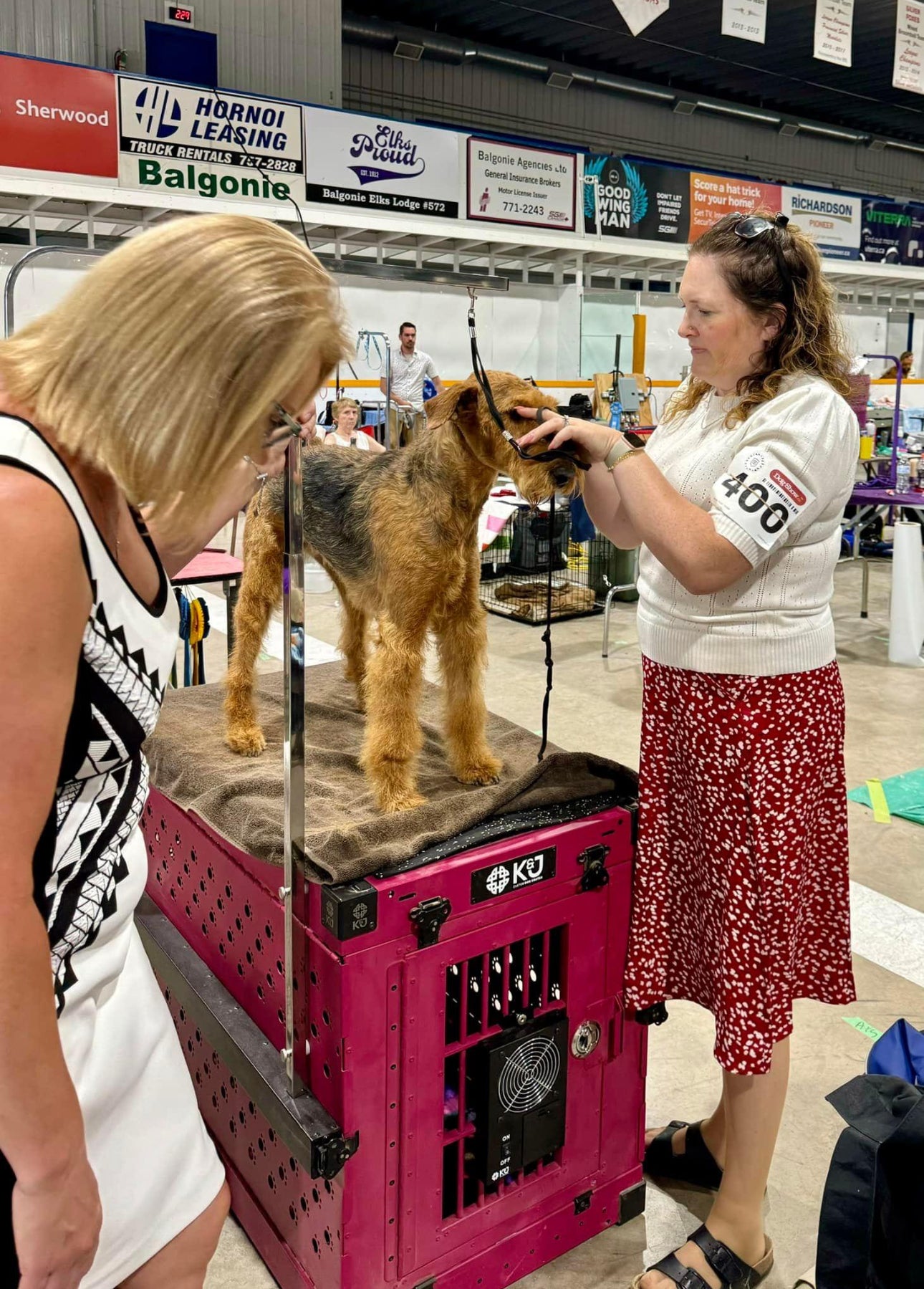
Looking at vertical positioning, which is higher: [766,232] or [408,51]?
[408,51]

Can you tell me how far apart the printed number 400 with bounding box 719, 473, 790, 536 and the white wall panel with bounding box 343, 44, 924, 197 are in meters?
16.3

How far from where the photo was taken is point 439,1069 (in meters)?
1.62

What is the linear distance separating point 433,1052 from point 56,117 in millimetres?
9378

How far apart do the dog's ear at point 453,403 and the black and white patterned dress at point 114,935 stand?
3.10ft

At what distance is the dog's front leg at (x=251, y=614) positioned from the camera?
2.27 m

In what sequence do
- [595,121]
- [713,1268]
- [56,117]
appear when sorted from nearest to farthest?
[713,1268], [56,117], [595,121]

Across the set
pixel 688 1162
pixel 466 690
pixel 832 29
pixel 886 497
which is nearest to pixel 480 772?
pixel 466 690

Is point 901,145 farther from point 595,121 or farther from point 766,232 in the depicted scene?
point 766,232

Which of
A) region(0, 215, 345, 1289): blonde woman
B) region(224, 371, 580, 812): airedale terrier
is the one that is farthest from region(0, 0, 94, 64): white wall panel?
region(0, 215, 345, 1289): blonde woman

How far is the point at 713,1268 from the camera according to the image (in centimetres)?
176

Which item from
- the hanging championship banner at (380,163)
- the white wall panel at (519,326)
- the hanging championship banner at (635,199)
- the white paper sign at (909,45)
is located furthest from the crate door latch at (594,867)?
the hanging championship banner at (635,199)

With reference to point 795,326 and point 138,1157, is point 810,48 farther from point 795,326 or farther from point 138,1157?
point 138,1157

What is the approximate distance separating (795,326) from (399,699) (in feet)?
3.10

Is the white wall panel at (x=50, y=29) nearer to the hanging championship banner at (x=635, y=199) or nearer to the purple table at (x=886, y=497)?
the hanging championship banner at (x=635, y=199)
